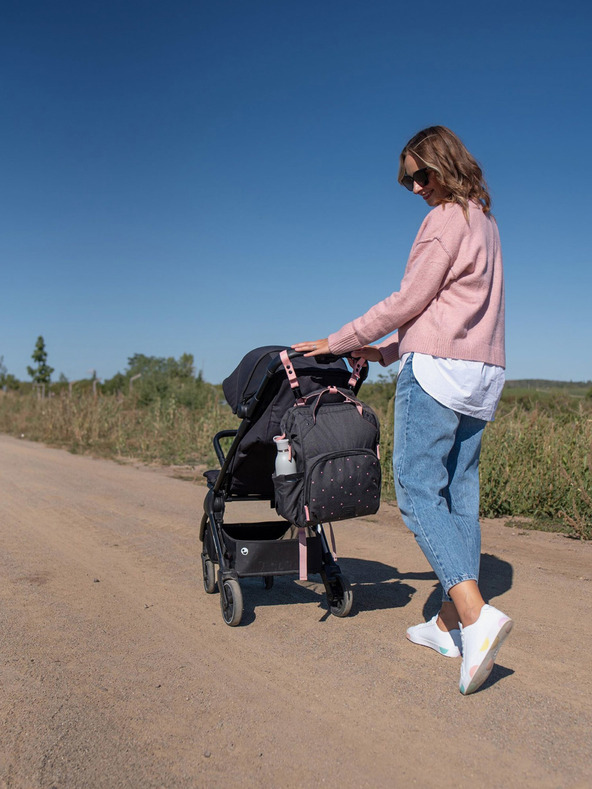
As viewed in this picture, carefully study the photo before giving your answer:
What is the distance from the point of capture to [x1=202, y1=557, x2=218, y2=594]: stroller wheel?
4.32 meters

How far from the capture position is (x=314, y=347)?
3.39 m

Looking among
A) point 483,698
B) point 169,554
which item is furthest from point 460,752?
point 169,554

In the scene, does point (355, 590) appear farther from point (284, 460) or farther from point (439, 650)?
point (284, 460)

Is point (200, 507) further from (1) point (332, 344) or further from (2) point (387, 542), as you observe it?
(1) point (332, 344)

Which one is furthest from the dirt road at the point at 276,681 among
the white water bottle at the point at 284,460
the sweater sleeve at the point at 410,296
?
the sweater sleeve at the point at 410,296

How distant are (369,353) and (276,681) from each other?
1645 mm

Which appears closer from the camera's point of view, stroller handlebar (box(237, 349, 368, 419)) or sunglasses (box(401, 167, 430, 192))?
sunglasses (box(401, 167, 430, 192))

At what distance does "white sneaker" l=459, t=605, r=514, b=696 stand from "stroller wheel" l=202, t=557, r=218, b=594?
76.0 inches

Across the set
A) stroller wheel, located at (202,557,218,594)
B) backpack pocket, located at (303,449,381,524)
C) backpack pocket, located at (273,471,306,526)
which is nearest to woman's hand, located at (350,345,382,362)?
backpack pocket, located at (303,449,381,524)

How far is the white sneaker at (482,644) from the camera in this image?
272 centimetres

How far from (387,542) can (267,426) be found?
103 inches

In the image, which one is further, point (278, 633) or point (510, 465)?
point (510, 465)

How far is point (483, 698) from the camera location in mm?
2797

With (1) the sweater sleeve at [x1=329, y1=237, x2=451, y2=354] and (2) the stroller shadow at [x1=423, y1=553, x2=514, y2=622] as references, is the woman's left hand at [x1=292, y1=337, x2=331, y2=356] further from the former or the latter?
(2) the stroller shadow at [x1=423, y1=553, x2=514, y2=622]
